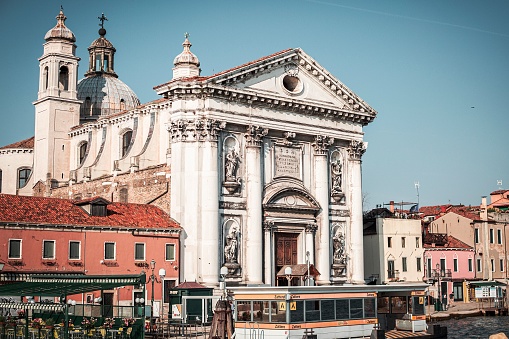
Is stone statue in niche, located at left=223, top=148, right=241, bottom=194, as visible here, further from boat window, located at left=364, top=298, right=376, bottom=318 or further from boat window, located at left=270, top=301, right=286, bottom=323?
boat window, located at left=270, top=301, right=286, bottom=323

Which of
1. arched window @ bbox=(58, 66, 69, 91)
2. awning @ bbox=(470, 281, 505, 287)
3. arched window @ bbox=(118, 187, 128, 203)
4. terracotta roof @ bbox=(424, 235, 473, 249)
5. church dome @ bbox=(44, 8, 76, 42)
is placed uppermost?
church dome @ bbox=(44, 8, 76, 42)

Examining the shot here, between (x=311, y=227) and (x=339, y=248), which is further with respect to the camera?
(x=339, y=248)

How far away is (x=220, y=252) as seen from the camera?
4316 centimetres

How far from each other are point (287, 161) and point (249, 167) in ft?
9.26

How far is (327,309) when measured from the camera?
31.7 metres

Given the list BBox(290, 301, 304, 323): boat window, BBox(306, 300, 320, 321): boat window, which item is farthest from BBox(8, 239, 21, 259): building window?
BBox(306, 300, 320, 321): boat window

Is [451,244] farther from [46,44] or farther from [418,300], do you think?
[46,44]

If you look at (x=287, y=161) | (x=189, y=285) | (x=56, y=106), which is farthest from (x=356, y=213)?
(x=56, y=106)

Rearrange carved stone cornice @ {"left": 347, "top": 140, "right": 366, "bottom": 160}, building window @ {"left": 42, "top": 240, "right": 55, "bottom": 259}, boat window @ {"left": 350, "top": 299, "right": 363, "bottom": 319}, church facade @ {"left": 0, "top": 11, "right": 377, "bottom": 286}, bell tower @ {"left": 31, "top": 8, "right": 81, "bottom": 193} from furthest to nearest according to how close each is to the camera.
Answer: bell tower @ {"left": 31, "top": 8, "right": 81, "bottom": 193} → carved stone cornice @ {"left": 347, "top": 140, "right": 366, "bottom": 160} → church facade @ {"left": 0, "top": 11, "right": 377, "bottom": 286} → building window @ {"left": 42, "top": 240, "right": 55, "bottom": 259} → boat window @ {"left": 350, "top": 299, "right": 363, "bottom": 319}

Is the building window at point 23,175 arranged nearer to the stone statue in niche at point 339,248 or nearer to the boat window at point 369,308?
the stone statue in niche at point 339,248

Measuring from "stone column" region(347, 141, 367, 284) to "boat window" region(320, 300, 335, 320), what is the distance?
17.0 metres

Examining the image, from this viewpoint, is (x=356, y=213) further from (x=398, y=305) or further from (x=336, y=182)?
(x=398, y=305)

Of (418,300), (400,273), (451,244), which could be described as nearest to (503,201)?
(451,244)

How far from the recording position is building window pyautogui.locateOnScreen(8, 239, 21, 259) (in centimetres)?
3747
